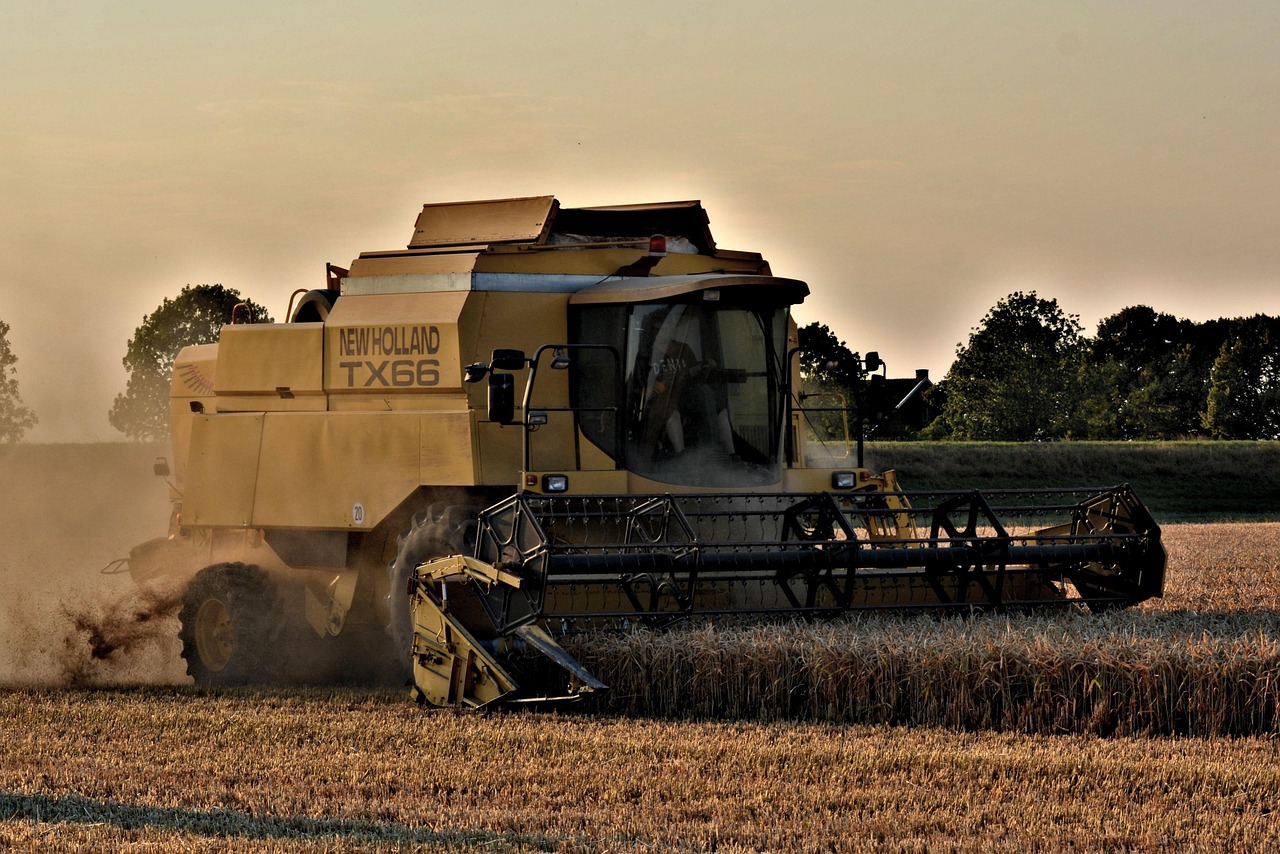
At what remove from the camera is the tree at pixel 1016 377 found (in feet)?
207

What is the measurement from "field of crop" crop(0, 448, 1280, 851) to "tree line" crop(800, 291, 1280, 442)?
5274cm

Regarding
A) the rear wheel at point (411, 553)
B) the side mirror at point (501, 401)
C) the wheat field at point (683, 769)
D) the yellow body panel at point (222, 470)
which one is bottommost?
the wheat field at point (683, 769)

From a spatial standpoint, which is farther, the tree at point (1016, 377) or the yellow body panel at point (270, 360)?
the tree at point (1016, 377)

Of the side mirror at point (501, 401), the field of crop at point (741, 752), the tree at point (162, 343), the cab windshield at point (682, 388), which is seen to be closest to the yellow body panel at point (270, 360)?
the cab windshield at point (682, 388)

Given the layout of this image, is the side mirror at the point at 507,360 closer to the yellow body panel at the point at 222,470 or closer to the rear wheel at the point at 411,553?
the rear wheel at the point at 411,553

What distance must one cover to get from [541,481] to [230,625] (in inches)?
125

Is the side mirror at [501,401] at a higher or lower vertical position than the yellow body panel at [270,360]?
lower

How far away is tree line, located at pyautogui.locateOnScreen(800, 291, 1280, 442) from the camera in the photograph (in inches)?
Result: 2472

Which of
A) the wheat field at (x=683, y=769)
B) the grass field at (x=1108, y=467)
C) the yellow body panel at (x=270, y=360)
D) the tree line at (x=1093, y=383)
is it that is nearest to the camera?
the wheat field at (x=683, y=769)

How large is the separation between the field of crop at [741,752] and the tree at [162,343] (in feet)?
125

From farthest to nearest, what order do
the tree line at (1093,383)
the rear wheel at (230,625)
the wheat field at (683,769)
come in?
the tree line at (1093,383)
the rear wheel at (230,625)
the wheat field at (683,769)

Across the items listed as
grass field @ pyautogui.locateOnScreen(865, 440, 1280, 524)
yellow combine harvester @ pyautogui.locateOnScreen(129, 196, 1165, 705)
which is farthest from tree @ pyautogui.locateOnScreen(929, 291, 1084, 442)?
yellow combine harvester @ pyautogui.locateOnScreen(129, 196, 1165, 705)

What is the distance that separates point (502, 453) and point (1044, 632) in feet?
12.3

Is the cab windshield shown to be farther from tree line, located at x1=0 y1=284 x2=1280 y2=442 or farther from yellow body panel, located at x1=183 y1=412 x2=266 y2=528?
tree line, located at x1=0 y1=284 x2=1280 y2=442
